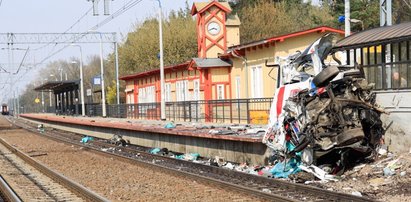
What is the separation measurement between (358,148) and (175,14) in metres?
66.8

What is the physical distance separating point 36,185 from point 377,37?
977cm

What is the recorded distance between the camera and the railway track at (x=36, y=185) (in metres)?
12.7

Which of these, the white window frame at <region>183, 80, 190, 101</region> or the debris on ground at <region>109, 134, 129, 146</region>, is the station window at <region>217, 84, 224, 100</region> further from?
the debris on ground at <region>109, 134, 129, 146</region>

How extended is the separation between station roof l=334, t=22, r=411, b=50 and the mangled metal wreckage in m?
0.92

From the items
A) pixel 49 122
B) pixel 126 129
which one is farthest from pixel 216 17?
pixel 49 122

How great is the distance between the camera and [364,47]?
15.5 metres

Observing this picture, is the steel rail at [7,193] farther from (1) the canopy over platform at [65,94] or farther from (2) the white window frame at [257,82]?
(1) the canopy over platform at [65,94]

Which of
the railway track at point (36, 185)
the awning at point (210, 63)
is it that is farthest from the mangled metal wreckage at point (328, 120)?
the awning at point (210, 63)

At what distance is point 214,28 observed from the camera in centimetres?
4019

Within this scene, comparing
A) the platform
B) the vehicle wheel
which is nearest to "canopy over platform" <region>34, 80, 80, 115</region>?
the platform

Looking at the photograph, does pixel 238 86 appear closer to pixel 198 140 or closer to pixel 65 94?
pixel 198 140

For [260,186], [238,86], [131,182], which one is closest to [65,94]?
[238,86]

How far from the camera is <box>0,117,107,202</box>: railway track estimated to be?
499 inches

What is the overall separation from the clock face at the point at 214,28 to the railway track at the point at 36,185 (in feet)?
68.5
